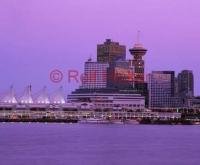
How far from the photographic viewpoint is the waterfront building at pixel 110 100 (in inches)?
5611

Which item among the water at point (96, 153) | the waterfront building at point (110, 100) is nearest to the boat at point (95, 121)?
the waterfront building at point (110, 100)

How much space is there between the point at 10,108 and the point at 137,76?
178 feet

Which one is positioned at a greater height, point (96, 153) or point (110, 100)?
point (110, 100)

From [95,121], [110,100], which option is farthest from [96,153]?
[110,100]

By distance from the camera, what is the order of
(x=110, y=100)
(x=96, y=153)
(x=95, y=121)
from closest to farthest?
(x=96, y=153) → (x=95, y=121) → (x=110, y=100)

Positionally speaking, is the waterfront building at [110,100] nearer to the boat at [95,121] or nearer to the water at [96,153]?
the boat at [95,121]

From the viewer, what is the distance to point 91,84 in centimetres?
16275

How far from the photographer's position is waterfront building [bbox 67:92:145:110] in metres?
143

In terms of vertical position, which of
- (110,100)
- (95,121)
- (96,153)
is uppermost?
(110,100)

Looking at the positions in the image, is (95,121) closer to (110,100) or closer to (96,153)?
(110,100)

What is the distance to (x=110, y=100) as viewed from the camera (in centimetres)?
14488

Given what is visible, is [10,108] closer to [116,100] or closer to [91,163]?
[116,100]

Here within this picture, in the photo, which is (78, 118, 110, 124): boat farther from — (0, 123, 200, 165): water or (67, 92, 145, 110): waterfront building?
(0, 123, 200, 165): water

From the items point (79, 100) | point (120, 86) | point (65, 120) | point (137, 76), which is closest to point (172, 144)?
point (65, 120)
